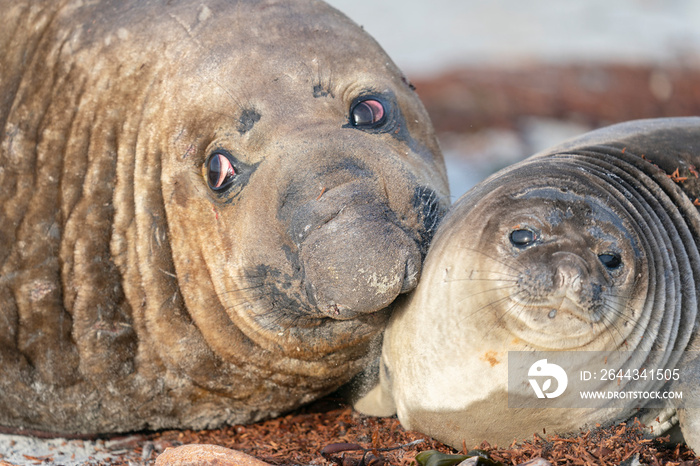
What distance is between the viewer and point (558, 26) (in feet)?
62.5

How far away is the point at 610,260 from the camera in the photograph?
4031 millimetres

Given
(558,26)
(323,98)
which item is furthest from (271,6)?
(558,26)

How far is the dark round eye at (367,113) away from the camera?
4922mm

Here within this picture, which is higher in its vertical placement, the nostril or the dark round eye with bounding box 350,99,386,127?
the dark round eye with bounding box 350,99,386,127

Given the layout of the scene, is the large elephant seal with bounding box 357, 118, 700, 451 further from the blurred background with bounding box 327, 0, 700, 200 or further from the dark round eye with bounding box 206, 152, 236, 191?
the blurred background with bounding box 327, 0, 700, 200

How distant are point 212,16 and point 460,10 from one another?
53.7 feet

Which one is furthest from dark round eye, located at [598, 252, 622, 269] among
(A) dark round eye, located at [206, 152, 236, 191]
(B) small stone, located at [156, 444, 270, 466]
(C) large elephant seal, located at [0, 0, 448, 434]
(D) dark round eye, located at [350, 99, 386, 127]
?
(A) dark round eye, located at [206, 152, 236, 191]

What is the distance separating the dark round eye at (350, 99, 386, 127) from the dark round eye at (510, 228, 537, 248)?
48.6 inches

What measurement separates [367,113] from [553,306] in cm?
168

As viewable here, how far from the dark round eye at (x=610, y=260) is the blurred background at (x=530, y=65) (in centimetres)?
421

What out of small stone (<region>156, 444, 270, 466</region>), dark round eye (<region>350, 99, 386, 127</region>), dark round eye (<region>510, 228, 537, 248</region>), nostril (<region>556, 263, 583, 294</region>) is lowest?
small stone (<region>156, 444, 270, 466</region>)

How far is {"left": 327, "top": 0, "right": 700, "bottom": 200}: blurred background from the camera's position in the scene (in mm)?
12477

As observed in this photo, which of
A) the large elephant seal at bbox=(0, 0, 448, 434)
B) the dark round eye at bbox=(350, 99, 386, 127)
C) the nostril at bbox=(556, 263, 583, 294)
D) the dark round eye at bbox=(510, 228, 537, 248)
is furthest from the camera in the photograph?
the dark round eye at bbox=(350, 99, 386, 127)

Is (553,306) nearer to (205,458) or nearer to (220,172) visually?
(205,458)
